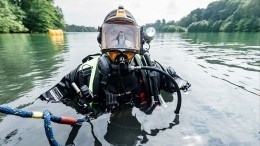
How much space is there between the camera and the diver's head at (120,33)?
131 inches

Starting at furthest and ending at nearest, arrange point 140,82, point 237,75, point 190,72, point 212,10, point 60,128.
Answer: point 212,10, point 190,72, point 237,75, point 140,82, point 60,128

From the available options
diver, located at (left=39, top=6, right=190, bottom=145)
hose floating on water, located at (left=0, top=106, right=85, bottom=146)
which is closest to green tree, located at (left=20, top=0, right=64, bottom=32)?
diver, located at (left=39, top=6, right=190, bottom=145)

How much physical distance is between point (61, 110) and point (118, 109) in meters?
1.01

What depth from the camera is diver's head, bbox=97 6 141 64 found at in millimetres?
3338

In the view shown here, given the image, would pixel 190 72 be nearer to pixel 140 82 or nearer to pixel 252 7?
pixel 140 82

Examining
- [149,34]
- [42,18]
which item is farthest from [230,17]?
[149,34]

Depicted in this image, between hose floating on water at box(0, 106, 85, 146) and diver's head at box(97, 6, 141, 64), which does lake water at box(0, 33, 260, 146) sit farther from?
diver's head at box(97, 6, 141, 64)

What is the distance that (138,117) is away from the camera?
351 cm

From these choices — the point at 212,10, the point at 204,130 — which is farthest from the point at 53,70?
the point at 212,10

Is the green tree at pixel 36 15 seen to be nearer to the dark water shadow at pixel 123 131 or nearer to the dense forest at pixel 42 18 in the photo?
the dense forest at pixel 42 18

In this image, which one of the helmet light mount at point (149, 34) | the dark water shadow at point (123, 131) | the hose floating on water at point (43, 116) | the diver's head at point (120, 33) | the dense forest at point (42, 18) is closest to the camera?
the hose floating on water at point (43, 116)

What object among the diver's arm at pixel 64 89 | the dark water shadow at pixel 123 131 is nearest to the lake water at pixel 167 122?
the dark water shadow at pixel 123 131

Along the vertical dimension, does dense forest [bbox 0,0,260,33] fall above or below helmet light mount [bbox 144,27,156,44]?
above

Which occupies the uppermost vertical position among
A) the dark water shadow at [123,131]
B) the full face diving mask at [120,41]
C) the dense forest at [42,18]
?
the dense forest at [42,18]
